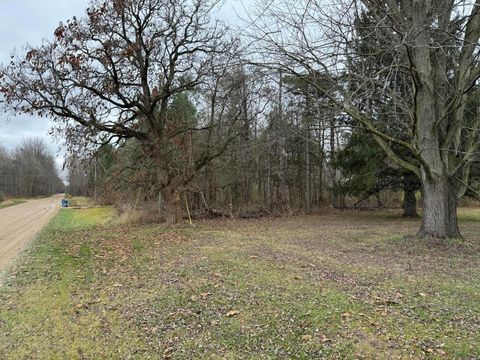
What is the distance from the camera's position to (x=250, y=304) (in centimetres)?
452

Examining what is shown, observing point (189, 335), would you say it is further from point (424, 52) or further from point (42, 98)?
point (42, 98)

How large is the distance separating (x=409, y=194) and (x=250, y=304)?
14.6 m

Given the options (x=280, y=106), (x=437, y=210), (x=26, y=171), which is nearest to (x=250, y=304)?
(x=437, y=210)

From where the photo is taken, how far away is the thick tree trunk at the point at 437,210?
8117 mm

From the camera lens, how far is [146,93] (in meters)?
13.0

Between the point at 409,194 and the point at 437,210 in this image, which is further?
the point at 409,194

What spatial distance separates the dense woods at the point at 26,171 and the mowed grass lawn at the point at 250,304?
56.3m

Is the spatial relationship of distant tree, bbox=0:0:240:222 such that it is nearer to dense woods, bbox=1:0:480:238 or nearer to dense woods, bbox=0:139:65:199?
dense woods, bbox=1:0:480:238

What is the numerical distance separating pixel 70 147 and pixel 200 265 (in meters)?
7.90

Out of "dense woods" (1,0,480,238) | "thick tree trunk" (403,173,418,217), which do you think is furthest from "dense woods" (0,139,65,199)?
"thick tree trunk" (403,173,418,217)

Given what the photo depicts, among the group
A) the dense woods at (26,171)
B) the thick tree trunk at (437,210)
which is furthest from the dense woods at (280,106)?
the dense woods at (26,171)

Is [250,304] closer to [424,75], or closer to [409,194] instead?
[424,75]

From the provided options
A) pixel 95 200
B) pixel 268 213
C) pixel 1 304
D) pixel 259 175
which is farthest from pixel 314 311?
pixel 95 200

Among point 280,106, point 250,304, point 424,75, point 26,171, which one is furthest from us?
point 26,171
